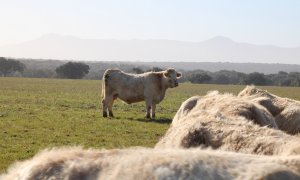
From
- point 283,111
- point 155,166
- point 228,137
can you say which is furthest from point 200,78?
point 155,166

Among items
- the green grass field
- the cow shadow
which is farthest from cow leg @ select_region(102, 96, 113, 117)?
the cow shadow

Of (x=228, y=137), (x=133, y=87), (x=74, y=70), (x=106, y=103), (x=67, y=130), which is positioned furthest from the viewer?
(x=74, y=70)

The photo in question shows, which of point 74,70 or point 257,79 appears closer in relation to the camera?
point 257,79

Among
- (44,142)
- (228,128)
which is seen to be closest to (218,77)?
(44,142)

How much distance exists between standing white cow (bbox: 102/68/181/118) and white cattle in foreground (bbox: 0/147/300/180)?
20.5 m

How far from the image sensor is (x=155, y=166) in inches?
133

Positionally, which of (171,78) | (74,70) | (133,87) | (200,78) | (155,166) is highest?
(155,166)

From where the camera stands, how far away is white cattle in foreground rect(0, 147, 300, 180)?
3275 mm

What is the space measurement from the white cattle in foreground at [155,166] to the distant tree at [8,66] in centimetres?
11561

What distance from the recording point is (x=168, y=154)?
3.51 meters

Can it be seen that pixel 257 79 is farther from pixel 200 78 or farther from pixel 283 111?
pixel 283 111

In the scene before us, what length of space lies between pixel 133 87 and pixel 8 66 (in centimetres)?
9743

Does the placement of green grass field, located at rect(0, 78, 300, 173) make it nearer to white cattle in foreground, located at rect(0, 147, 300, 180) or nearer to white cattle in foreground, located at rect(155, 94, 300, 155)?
white cattle in foreground, located at rect(155, 94, 300, 155)

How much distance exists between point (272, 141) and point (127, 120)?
55.8 feet
